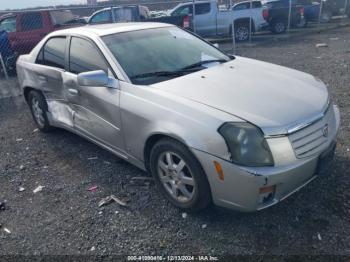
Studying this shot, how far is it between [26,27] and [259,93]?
9811 millimetres

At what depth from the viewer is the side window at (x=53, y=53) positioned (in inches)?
168

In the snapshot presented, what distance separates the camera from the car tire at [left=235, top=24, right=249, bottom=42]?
1448cm

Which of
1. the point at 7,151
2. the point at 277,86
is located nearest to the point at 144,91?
the point at 277,86

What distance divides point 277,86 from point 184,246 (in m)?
1.73

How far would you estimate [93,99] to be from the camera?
3.62 m

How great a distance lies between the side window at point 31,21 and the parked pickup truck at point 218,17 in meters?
5.78

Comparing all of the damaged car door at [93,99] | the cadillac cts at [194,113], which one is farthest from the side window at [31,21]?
the damaged car door at [93,99]

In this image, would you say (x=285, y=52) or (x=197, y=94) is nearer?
(x=197, y=94)

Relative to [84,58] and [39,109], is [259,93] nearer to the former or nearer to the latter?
[84,58]

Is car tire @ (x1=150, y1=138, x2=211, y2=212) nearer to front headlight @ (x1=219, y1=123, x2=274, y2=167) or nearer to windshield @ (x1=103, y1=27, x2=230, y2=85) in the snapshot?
front headlight @ (x1=219, y1=123, x2=274, y2=167)

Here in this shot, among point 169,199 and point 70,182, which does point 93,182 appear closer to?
point 70,182

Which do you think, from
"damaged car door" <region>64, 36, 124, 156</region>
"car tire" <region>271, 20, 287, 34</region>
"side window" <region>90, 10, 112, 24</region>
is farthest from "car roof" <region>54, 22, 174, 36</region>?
"car tire" <region>271, 20, 287, 34</region>

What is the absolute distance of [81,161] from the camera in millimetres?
4301

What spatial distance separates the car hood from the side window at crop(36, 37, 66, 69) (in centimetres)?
180
